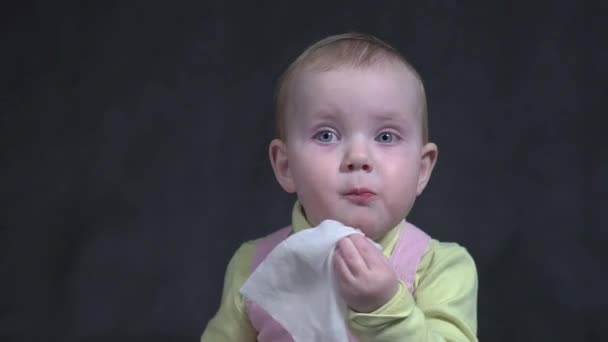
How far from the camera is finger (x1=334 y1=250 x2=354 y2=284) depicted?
146 cm

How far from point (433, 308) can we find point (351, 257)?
218mm

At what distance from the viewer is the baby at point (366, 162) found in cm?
157

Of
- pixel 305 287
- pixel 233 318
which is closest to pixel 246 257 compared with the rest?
pixel 233 318

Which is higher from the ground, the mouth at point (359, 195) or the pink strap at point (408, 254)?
the mouth at point (359, 195)

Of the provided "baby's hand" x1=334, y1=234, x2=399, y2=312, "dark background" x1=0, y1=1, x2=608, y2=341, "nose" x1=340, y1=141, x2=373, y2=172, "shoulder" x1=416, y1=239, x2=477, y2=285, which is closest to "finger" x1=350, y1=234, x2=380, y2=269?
"baby's hand" x1=334, y1=234, x2=399, y2=312

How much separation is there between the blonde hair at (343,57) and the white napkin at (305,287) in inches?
9.0

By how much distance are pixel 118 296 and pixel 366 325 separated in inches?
40.7

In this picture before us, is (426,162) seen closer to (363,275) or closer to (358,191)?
(358,191)

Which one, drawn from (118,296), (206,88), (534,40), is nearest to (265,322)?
(118,296)

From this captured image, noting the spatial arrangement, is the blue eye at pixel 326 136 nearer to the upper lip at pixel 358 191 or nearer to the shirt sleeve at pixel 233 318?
the upper lip at pixel 358 191

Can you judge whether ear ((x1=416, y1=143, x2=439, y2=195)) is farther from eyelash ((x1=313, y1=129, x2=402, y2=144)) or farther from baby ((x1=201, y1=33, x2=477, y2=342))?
eyelash ((x1=313, y1=129, x2=402, y2=144))

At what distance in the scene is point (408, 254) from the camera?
1715mm

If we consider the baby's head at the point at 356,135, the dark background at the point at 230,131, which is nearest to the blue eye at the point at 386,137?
the baby's head at the point at 356,135

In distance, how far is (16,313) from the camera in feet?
7.63
